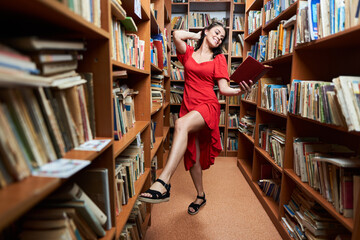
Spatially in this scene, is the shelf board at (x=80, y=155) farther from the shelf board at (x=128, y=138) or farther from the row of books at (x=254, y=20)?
the row of books at (x=254, y=20)

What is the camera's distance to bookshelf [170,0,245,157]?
3420 millimetres

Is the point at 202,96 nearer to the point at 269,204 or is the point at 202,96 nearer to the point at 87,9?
the point at 269,204

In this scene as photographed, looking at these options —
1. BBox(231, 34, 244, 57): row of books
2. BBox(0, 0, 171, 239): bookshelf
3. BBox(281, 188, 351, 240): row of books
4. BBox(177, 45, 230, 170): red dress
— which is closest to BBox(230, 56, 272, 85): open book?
BBox(177, 45, 230, 170): red dress

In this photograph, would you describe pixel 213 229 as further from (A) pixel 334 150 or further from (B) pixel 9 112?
(B) pixel 9 112

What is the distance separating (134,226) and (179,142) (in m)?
0.61

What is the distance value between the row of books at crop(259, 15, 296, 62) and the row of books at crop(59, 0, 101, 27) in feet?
4.59

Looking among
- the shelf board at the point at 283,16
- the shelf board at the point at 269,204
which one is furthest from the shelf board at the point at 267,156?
the shelf board at the point at 283,16

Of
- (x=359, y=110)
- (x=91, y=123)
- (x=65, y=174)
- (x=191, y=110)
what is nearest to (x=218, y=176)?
(x=191, y=110)

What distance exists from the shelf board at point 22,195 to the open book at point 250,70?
5.10 ft

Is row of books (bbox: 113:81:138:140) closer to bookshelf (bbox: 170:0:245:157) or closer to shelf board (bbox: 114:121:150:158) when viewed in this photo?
shelf board (bbox: 114:121:150:158)

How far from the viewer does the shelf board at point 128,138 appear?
0.97m

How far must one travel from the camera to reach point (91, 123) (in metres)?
0.84

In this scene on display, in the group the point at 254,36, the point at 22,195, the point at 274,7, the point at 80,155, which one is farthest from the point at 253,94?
the point at 22,195

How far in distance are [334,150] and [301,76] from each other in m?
0.55
